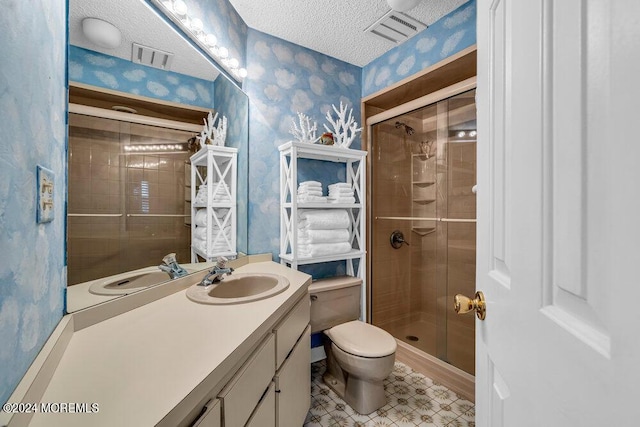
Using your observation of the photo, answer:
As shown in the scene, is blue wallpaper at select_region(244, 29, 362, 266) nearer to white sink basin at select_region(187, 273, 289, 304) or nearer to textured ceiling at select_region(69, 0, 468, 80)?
textured ceiling at select_region(69, 0, 468, 80)

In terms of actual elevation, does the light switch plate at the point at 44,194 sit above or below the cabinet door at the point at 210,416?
above

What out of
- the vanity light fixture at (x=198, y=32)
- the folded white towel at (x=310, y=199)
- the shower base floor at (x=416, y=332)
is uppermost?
the vanity light fixture at (x=198, y=32)

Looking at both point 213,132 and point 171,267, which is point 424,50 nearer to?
point 213,132

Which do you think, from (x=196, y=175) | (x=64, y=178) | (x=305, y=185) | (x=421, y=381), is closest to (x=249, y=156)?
(x=305, y=185)

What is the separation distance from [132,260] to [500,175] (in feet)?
4.18

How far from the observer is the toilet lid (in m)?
1.46

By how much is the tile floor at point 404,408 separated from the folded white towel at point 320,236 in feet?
3.17

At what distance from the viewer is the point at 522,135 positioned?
451mm

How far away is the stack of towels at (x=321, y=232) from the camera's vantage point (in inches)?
→ 72.9

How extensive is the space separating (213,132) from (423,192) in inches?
71.4

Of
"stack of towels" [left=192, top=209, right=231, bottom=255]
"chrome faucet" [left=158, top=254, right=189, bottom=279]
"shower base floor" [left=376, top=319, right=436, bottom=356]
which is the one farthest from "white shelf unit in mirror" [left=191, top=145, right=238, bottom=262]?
"shower base floor" [left=376, top=319, right=436, bottom=356]

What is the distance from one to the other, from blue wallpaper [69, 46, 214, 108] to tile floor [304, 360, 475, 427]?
5.96ft

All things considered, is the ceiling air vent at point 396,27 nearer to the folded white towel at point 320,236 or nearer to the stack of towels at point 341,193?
the stack of towels at point 341,193

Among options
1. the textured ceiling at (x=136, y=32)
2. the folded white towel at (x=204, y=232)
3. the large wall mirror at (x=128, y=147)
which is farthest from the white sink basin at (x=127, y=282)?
the textured ceiling at (x=136, y=32)
